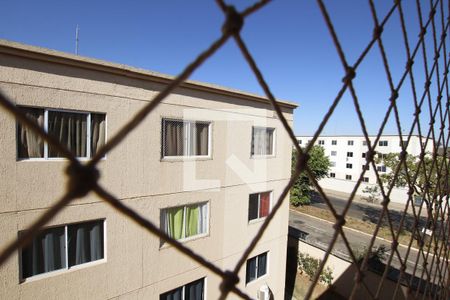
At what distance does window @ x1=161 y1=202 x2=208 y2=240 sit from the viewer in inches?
197

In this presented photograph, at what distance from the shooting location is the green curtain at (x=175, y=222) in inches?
197

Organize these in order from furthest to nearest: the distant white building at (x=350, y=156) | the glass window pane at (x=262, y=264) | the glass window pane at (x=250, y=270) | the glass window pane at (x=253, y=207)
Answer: the distant white building at (x=350, y=156) < the glass window pane at (x=262, y=264) < the glass window pane at (x=250, y=270) < the glass window pane at (x=253, y=207)

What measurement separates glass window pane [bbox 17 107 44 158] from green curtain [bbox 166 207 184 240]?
7.81ft

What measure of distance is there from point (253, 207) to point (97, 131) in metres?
4.10

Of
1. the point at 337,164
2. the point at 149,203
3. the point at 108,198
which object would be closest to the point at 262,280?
the point at 149,203

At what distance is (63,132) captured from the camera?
3744 mm

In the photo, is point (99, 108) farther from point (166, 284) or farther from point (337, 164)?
point (337, 164)

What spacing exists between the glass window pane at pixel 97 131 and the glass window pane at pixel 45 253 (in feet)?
4.27

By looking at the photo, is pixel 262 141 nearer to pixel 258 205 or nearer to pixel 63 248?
pixel 258 205

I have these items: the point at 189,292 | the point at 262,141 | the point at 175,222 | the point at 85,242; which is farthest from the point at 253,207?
the point at 85,242

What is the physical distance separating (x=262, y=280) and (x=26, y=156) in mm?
6153

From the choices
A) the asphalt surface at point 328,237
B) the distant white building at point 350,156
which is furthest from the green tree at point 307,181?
the distant white building at point 350,156

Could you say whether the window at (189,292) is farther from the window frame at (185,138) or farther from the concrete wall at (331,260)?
the concrete wall at (331,260)

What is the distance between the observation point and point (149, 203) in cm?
467
